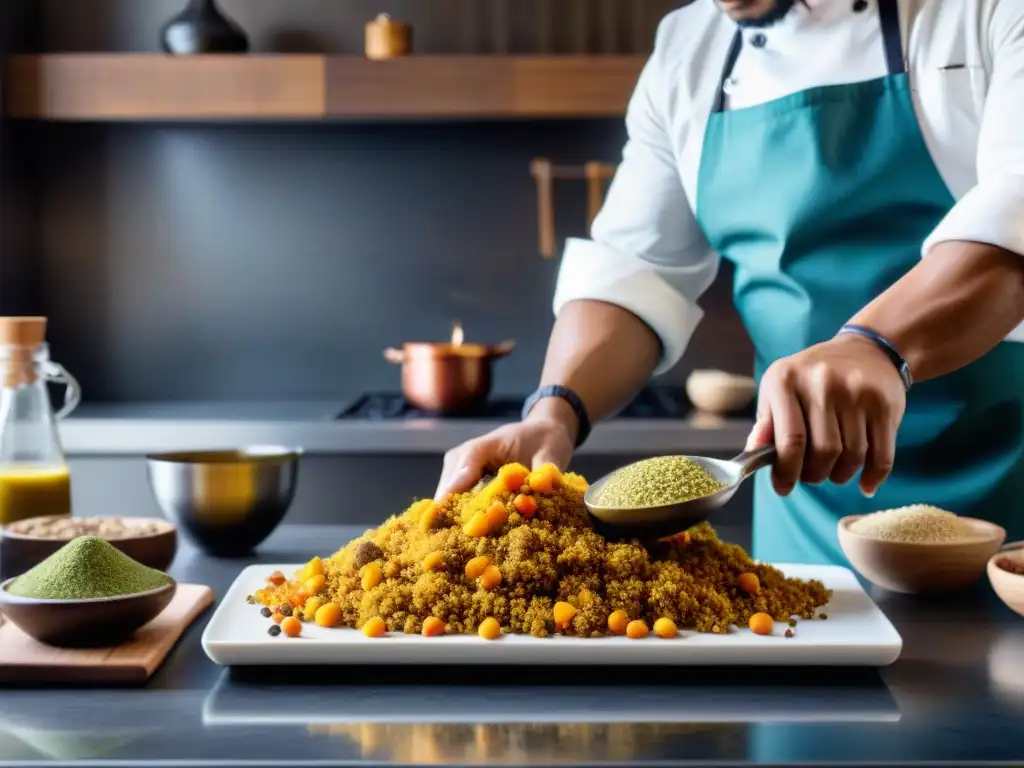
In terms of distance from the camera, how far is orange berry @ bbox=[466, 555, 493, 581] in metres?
0.96

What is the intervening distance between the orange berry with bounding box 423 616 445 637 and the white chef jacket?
0.69 meters

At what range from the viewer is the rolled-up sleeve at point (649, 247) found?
1621mm

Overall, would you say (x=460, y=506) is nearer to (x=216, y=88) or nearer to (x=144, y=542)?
(x=144, y=542)

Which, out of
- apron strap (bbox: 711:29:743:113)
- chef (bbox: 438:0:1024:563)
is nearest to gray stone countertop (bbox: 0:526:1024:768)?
chef (bbox: 438:0:1024:563)

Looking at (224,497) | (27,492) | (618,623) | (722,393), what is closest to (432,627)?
(618,623)

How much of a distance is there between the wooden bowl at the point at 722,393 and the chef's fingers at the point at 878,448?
1612mm

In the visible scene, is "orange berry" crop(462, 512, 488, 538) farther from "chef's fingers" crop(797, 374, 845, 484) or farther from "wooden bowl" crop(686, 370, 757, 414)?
"wooden bowl" crop(686, 370, 757, 414)

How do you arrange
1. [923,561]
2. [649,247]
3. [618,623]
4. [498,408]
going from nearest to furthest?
[618,623] < [923,561] < [649,247] < [498,408]

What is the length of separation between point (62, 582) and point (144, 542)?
0.28 meters

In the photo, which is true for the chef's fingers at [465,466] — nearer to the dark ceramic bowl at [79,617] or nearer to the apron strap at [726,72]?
the dark ceramic bowl at [79,617]

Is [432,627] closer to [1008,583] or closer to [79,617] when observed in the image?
[79,617]

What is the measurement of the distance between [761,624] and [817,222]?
2.48 ft

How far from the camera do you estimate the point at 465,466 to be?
1226 mm

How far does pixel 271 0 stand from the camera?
3084mm
